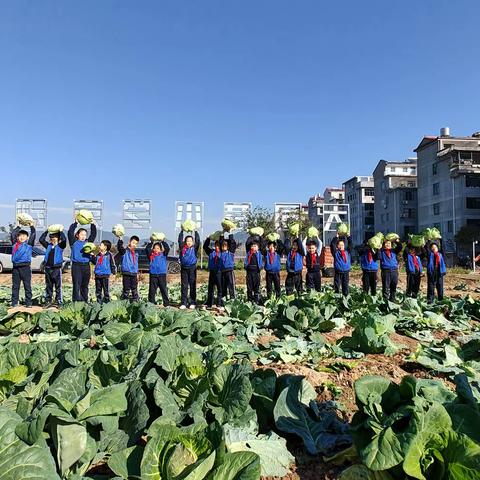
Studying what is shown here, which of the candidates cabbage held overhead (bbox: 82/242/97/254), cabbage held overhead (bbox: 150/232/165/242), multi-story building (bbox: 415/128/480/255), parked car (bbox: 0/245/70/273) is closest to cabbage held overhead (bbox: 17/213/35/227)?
cabbage held overhead (bbox: 82/242/97/254)

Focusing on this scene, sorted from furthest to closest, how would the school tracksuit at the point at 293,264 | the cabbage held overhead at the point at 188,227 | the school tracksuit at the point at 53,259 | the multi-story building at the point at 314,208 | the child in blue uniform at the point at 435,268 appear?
the multi-story building at the point at 314,208 < the school tracksuit at the point at 293,264 < the child in blue uniform at the point at 435,268 < the cabbage held overhead at the point at 188,227 < the school tracksuit at the point at 53,259

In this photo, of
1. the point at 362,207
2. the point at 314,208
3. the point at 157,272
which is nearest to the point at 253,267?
the point at 157,272

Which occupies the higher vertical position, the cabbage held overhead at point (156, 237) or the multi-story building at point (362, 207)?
the multi-story building at point (362, 207)

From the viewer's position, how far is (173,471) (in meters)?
1.95

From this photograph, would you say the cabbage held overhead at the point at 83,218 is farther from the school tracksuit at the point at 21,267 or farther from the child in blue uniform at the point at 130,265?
the school tracksuit at the point at 21,267

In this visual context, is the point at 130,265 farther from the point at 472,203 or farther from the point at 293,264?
the point at 472,203

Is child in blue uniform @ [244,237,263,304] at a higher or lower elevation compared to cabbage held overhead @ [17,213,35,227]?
lower

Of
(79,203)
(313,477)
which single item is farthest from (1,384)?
(79,203)

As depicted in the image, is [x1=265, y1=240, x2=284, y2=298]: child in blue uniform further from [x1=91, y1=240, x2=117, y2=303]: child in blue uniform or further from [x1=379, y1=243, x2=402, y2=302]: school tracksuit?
[x1=91, y1=240, x2=117, y2=303]: child in blue uniform

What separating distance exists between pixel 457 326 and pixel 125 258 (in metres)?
7.15

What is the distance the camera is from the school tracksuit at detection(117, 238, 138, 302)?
410 inches

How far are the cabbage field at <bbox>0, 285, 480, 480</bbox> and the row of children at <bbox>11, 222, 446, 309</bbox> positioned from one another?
5.51m

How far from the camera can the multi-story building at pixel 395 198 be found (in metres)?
56.8

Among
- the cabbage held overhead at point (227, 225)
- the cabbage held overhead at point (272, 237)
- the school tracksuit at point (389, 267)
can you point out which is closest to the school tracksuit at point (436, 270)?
the school tracksuit at point (389, 267)
